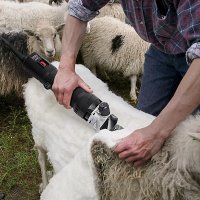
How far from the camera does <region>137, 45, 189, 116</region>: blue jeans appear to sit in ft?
6.43

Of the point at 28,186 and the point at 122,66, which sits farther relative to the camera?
the point at 122,66

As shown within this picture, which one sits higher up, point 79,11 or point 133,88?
point 79,11

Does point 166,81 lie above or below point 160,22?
below

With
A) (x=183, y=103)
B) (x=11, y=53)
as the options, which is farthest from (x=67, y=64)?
(x=11, y=53)

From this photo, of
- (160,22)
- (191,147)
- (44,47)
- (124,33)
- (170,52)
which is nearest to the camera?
(191,147)

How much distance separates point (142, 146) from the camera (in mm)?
1322

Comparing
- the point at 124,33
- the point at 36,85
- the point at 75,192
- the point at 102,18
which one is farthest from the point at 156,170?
the point at 102,18

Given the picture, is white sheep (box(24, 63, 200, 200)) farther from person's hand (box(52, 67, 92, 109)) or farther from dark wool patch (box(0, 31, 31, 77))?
dark wool patch (box(0, 31, 31, 77))

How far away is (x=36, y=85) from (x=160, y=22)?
0.75 m

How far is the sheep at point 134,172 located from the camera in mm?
1247

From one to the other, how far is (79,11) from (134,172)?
849 mm

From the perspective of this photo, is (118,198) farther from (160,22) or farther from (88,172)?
(160,22)

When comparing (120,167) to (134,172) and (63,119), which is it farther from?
(63,119)

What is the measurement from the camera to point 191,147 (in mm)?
1223
